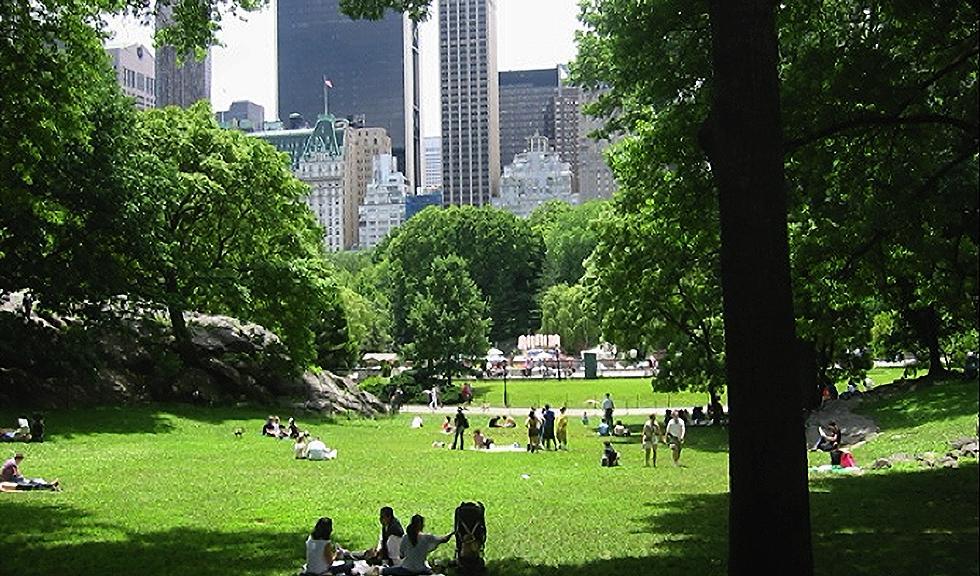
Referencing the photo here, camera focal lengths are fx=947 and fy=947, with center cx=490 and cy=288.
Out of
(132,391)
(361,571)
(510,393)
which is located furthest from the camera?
(510,393)

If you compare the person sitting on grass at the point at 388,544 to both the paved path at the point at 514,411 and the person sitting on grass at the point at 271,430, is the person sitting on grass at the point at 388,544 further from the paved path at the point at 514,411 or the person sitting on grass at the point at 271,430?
the paved path at the point at 514,411

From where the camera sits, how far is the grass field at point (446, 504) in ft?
33.2

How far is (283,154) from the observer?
131 ft

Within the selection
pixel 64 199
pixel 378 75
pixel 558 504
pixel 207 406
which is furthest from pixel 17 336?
pixel 378 75

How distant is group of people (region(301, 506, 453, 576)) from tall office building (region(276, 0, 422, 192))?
320 ft

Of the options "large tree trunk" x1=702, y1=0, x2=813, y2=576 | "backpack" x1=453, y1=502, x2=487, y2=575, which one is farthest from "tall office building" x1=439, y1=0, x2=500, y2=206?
"large tree trunk" x1=702, y1=0, x2=813, y2=576

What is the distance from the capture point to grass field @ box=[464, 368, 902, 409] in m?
47.5

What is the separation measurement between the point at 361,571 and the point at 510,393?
43.5m

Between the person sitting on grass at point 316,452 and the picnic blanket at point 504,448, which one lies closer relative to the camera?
the person sitting on grass at point 316,452

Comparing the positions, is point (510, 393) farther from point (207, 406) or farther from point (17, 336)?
point (17, 336)

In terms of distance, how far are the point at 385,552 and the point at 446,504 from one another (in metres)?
4.79

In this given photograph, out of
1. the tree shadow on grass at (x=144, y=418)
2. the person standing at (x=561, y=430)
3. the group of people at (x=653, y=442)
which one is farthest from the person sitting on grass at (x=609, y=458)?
the tree shadow on grass at (x=144, y=418)

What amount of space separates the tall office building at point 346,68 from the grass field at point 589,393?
55.3 meters

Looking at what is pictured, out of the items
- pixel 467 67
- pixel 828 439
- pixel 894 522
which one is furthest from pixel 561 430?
pixel 467 67
